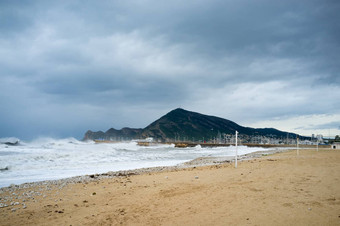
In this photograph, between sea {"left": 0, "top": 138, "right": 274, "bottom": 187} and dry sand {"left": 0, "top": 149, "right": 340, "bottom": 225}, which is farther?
sea {"left": 0, "top": 138, "right": 274, "bottom": 187}

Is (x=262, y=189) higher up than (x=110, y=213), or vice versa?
(x=262, y=189)

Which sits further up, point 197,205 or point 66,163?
point 197,205

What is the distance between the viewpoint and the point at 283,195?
249 inches

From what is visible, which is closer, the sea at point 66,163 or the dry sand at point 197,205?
the dry sand at point 197,205

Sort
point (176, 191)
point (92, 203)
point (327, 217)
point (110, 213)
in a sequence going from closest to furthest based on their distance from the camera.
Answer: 1. point (327, 217)
2. point (110, 213)
3. point (92, 203)
4. point (176, 191)

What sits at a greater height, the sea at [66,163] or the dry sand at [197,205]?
the dry sand at [197,205]

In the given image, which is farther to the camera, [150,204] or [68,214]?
[150,204]

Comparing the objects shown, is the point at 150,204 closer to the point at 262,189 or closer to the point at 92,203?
the point at 92,203

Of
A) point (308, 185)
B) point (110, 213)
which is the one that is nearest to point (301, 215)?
point (308, 185)

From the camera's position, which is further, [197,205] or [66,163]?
[66,163]

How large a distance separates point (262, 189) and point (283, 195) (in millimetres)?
828

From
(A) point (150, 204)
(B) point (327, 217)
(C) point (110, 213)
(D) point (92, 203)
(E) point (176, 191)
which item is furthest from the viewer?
(E) point (176, 191)

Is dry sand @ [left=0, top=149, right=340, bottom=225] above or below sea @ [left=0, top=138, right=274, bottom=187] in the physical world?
above

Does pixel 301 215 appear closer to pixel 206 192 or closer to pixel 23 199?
pixel 206 192
